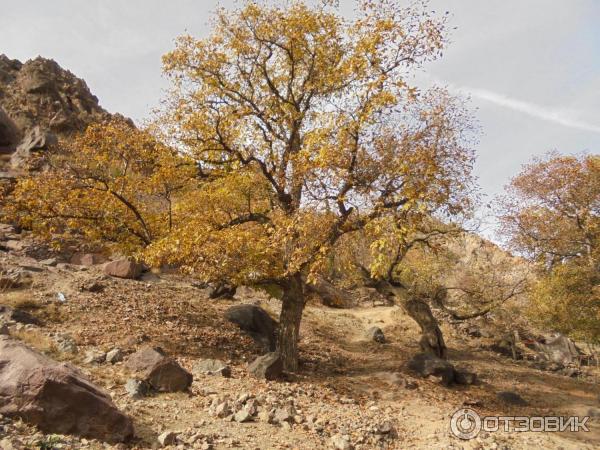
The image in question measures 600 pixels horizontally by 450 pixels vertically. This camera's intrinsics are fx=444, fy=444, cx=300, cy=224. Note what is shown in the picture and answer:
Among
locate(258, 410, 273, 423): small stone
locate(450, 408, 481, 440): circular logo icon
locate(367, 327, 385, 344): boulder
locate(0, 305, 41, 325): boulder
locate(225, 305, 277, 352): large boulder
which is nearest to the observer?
locate(258, 410, 273, 423): small stone

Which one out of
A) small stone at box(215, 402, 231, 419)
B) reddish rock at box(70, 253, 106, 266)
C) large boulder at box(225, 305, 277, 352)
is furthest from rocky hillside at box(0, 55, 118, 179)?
small stone at box(215, 402, 231, 419)

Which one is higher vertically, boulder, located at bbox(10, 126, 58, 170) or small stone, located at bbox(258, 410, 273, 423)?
boulder, located at bbox(10, 126, 58, 170)

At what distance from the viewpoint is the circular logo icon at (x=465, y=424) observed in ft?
33.5

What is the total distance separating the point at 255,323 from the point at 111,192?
8061mm

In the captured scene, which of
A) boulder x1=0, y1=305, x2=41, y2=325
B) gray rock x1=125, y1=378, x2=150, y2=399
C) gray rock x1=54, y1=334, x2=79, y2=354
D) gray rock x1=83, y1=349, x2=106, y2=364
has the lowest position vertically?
gray rock x1=125, y1=378, x2=150, y2=399

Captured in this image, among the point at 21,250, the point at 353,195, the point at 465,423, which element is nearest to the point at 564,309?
the point at 465,423

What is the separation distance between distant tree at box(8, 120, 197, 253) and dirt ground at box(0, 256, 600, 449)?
10.5 feet

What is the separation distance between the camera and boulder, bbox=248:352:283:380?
41.8 feet

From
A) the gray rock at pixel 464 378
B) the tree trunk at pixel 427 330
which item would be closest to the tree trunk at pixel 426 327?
the tree trunk at pixel 427 330

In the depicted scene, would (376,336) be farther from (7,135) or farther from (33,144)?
(7,135)

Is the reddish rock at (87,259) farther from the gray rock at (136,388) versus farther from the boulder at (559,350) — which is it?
the boulder at (559,350)

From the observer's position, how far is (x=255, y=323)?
60.7 feet

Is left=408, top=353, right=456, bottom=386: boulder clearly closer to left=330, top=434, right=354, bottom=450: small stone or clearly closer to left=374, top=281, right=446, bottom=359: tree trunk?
left=374, top=281, right=446, bottom=359: tree trunk

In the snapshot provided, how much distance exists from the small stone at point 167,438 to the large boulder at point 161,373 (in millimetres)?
2711
